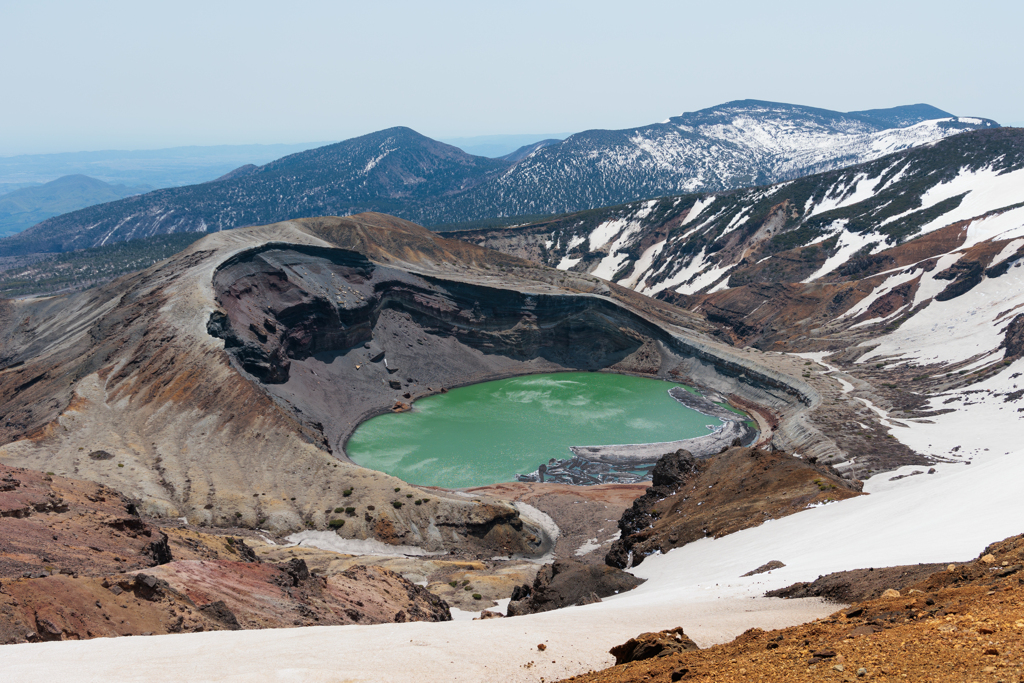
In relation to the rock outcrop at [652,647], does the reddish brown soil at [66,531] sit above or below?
below

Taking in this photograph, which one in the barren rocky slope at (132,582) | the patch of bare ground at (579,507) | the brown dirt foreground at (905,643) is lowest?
the patch of bare ground at (579,507)

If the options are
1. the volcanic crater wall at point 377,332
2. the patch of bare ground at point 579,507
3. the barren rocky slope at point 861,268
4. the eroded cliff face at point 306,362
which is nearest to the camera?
the patch of bare ground at point 579,507

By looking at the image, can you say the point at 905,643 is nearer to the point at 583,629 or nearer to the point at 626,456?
the point at 583,629

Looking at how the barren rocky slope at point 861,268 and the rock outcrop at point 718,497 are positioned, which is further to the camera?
the barren rocky slope at point 861,268

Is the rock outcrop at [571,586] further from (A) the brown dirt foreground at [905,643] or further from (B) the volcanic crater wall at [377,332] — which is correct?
(B) the volcanic crater wall at [377,332]

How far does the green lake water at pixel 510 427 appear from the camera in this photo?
229 ft

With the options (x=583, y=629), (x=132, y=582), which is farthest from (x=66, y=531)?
(x=583, y=629)

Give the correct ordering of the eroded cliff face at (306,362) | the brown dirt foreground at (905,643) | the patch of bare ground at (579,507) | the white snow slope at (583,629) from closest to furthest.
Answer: the brown dirt foreground at (905,643) → the white snow slope at (583,629) → the patch of bare ground at (579,507) → the eroded cliff face at (306,362)

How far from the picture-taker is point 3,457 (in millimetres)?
51031

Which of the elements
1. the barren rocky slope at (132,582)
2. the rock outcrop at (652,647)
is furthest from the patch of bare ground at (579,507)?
the rock outcrop at (652,647)

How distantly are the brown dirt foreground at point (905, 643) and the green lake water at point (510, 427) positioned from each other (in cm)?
5421

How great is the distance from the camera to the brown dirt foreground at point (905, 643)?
956 cm

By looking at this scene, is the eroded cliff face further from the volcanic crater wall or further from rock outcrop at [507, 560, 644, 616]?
rock outcrop at [507, 560, 644, 616]

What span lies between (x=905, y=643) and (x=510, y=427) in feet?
232
